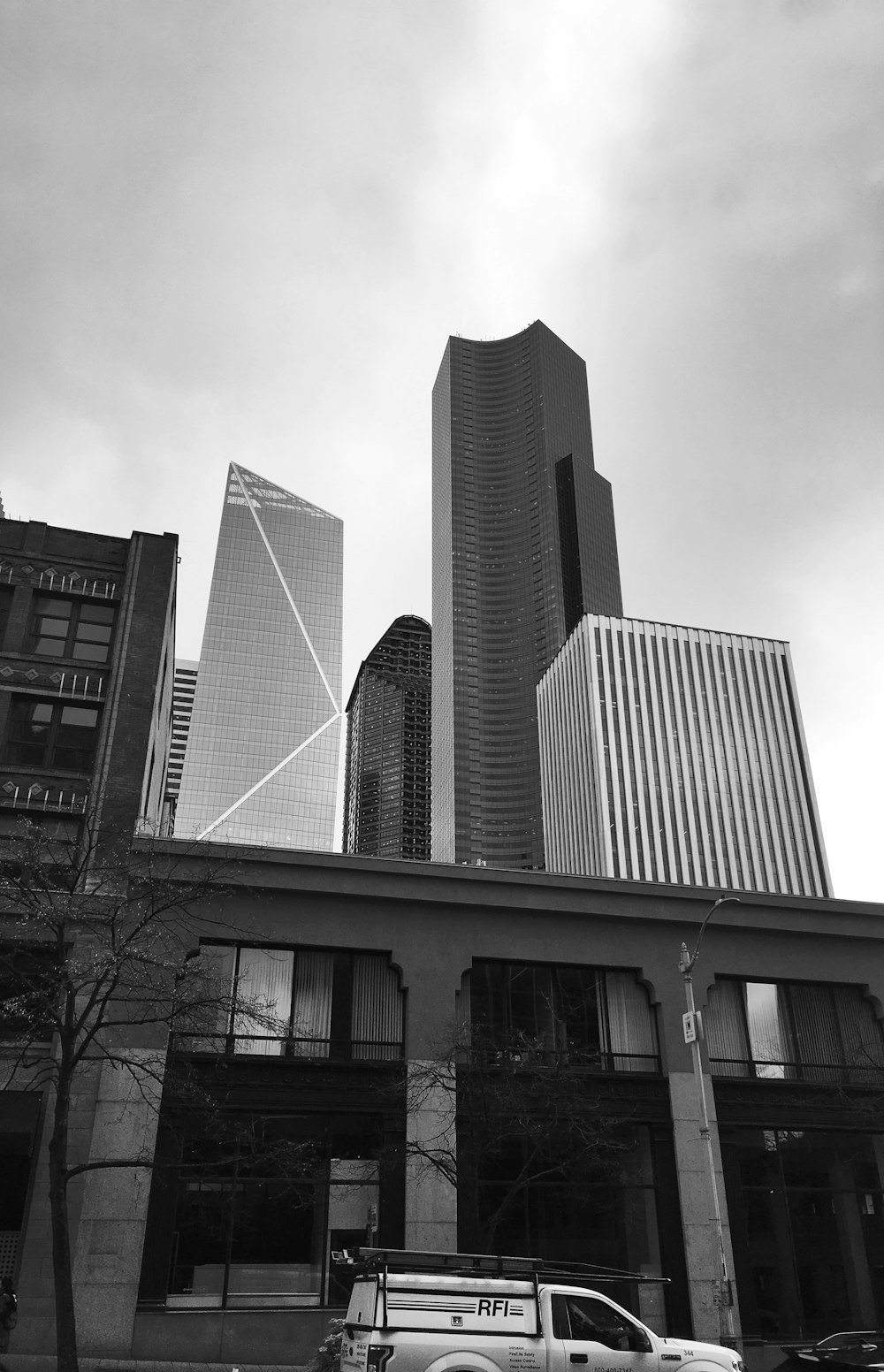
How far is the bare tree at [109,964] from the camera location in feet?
71.5

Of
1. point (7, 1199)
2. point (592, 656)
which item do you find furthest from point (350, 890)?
point (592, 656)

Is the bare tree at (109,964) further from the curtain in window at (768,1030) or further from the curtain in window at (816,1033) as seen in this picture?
the curtain in window at (816,1033)

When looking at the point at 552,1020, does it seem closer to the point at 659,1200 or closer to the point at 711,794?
the point at 659,1200

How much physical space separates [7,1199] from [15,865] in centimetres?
781

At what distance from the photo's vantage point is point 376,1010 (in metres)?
27.7

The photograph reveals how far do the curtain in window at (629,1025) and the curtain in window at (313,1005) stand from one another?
787cm

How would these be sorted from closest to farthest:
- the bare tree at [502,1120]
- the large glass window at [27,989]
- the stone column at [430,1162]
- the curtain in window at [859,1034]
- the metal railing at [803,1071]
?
the large glass window at [27,989] → the stone column at [430,1162] → the bare tree at [502,1120] → the metal railing at [803,1071] → the curtain in window at [859,1034]

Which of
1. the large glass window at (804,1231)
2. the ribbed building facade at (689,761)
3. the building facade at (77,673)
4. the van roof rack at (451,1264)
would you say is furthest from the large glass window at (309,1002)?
the ribbed building facade at (689,761)

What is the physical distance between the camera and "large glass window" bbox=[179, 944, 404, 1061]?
26516 mm

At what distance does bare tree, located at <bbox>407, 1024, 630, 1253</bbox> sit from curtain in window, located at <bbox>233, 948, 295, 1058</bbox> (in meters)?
3.63

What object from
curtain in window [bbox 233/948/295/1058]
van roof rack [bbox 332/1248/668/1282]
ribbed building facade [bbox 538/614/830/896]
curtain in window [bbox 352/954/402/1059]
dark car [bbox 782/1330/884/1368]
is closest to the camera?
van roof rack [bbox 332/1248/668/1282]

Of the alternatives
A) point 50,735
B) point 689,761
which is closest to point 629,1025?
point 50,735

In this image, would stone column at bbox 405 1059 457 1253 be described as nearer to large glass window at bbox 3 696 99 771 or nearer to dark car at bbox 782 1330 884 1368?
dark car at bbox 782 1330 884 1368

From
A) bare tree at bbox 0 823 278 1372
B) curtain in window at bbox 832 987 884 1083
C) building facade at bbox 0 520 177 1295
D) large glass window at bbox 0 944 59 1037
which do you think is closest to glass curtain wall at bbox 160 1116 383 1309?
bare tree at bbox 0 823 278 1372
